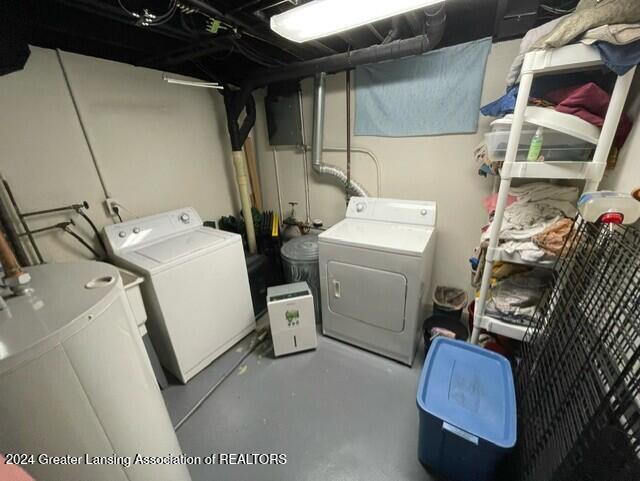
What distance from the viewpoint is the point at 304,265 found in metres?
2.33

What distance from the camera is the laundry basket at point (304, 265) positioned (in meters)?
2.31

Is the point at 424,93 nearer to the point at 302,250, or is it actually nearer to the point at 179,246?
the point at 302,250

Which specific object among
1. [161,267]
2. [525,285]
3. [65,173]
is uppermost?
[65,173]

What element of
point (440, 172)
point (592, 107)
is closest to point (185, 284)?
point (440, 172)

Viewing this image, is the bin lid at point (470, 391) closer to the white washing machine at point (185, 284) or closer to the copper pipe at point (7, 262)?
the white washing machine at point (185, 284)

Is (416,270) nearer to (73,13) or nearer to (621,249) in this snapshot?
(621,249)

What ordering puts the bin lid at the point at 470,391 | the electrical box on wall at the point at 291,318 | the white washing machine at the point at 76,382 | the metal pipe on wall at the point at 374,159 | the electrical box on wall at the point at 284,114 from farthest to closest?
1. the electrical box on wall at the point at 284,114
2. the metal pipe on wall at the point at 374,159
3. the electrical box on wall at the point at 291,318
4. the bin lid at the point at 470,391
5. the white washing machine at the point at 76,382

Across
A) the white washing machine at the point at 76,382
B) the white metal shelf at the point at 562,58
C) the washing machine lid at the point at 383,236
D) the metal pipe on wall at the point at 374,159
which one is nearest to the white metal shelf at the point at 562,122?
the white metal shelf at the point at 562,58

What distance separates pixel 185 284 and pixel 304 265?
0.97m

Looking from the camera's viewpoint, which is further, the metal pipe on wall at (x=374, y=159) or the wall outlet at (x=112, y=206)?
the metal pipe on wall at (x=374, y=159)

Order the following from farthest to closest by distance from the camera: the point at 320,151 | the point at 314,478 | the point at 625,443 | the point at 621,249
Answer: the point at 320,151 < the point at 314,478 < the point at 621,249 < the point at 625,443

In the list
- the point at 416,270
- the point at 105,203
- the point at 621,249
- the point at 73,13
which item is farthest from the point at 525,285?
the point at 73,13

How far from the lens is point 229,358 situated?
7.06 ft

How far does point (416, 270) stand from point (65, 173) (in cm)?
252
